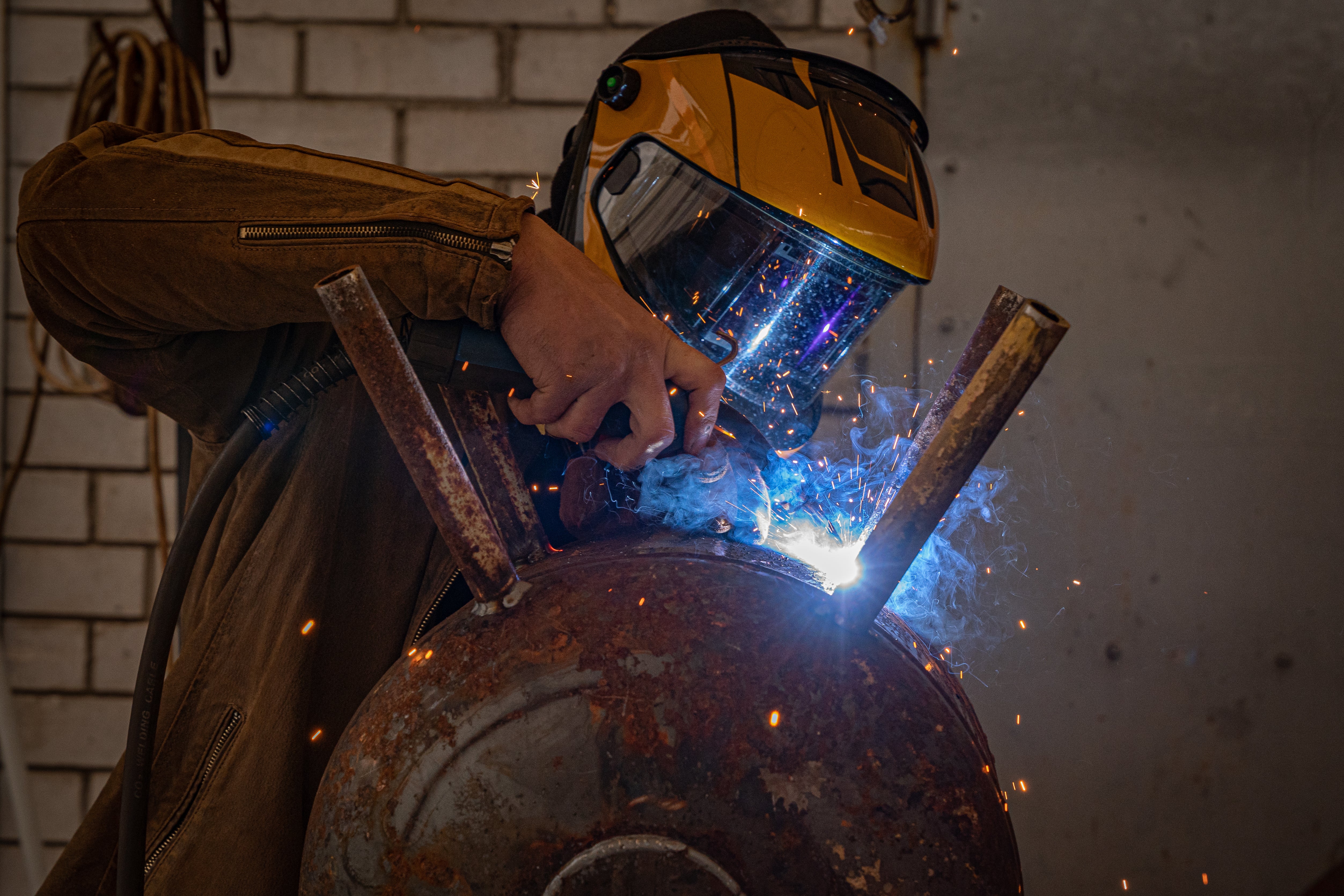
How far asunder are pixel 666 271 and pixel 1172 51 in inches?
60.3

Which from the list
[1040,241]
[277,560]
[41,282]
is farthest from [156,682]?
[1040,241]

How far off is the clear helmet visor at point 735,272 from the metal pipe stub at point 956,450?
0.50 m

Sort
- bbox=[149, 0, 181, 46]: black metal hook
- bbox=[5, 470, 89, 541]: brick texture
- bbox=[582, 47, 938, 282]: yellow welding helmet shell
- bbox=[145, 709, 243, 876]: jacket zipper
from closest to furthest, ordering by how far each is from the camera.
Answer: bbox=[145, 709, 243, 876]: jacket zipper, bbox=[582, 47, 938, 282]: yellow welding helmet shell, bbox=[149, 0, 181, 46]: black metal hook, bbox=[5, 470, 89, 541]: brick texture

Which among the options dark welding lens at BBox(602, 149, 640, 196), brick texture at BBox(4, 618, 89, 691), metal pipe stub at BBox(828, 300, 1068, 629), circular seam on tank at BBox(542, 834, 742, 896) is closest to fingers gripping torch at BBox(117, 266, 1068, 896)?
metal pipe stub at BBox(828, 300, 1068, 629)

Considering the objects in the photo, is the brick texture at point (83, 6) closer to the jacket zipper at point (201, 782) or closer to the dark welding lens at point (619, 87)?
the dark welding lens at point (619, 87)

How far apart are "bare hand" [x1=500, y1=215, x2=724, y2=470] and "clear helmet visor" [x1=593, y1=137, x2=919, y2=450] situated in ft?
0.97

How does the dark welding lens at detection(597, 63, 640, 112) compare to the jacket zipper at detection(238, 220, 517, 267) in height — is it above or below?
above

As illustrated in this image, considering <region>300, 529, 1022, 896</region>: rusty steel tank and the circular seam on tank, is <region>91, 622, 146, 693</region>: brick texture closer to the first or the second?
<region>300, 529, 1022, 896</region>: rusty steel tank

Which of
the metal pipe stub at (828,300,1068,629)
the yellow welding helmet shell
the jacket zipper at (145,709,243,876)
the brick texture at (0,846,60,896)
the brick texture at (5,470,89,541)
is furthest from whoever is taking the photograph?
the brick texture at (0,846,60,896)

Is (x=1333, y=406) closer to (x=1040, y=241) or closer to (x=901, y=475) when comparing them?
(x=1040, y=241)

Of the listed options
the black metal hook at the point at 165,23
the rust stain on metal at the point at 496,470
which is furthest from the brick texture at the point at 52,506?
the rust stain on metal at the point at 496,470

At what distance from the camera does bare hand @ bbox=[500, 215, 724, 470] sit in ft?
2.19

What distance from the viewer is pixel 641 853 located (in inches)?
21.0

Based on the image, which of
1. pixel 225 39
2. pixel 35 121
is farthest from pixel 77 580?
pixel 225 39
